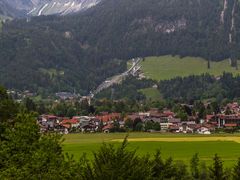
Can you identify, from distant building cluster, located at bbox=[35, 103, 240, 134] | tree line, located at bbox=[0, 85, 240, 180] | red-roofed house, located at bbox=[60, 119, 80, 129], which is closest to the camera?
tree line, located at bbox=[0, 85, 240, 180]

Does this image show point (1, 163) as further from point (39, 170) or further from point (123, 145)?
point (123, 145)

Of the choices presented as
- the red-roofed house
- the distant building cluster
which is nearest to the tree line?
the distant building cluster

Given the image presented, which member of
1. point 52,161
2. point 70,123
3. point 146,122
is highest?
point 146,122

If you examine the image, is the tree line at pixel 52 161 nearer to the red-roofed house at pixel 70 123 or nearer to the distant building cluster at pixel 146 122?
the distant building cluster at pixel 146 122

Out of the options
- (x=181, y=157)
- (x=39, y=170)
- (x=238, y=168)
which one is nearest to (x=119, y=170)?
(x=39, y=170)

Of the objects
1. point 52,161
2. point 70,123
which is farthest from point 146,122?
point 52,161

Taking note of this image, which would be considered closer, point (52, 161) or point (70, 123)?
point (52, 161)

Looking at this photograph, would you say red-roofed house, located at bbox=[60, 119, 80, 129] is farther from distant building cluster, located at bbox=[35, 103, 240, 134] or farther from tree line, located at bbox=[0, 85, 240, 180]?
tree line, located at bbox=[0, 85, 240, 180]

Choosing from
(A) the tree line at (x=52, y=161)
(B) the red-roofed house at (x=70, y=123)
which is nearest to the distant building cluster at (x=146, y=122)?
(B) the red-roofed house at (x=70, y=123)

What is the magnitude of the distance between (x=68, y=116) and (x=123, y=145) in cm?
15194

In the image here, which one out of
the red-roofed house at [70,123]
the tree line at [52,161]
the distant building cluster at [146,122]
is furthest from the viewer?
the red-roofed house at [70,123]

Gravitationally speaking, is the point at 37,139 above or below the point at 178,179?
above

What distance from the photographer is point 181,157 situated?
71.6 m

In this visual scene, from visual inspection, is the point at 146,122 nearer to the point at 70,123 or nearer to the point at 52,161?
the point at 70,123
